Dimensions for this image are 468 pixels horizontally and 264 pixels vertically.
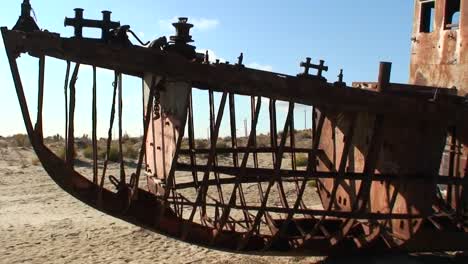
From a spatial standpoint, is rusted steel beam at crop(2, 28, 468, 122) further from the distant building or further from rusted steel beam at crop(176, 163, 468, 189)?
the distant building

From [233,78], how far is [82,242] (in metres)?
5.25

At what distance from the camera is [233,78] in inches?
227

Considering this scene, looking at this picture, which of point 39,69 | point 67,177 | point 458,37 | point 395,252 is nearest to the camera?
point 39,69

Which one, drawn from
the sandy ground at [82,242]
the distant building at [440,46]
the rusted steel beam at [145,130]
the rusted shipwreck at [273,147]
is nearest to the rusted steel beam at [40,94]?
the rusted shipwreck at [273,147]

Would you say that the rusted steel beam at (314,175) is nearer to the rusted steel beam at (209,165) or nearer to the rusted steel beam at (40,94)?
the rusted steel beam at (209,165)

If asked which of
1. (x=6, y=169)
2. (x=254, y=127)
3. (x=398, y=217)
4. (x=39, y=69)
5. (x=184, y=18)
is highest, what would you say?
(x=184, y=18)

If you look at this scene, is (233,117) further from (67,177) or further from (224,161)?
(224,161)

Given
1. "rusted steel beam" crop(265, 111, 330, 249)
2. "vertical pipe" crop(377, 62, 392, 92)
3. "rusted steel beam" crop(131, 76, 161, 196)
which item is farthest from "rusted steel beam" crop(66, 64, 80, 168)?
"vertical pipe" crop(377, 62, 392, 92)

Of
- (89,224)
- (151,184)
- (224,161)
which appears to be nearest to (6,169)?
(224,161)

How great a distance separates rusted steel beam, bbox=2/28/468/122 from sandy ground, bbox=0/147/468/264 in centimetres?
192

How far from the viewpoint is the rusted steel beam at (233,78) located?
5520 mm

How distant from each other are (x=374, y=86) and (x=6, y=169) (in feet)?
54.3

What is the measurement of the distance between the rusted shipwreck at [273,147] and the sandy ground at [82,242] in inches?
22.8

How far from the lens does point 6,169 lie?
66.7 feet
